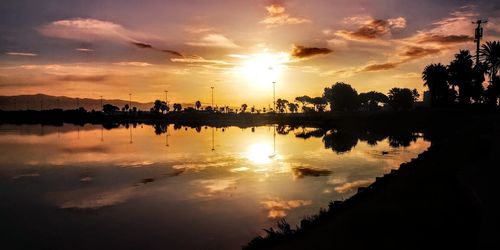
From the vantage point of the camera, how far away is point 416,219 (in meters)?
13.0

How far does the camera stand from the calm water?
16812 millimetres

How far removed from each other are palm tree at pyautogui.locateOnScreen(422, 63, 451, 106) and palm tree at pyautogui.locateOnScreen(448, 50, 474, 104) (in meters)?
3.85

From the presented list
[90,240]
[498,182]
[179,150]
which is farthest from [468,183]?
[179,150]

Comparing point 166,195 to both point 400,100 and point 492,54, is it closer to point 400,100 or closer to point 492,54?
point 492,54

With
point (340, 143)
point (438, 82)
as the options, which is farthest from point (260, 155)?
point (438, 82)

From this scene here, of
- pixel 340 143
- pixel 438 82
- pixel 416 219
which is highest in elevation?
pixel 438 82

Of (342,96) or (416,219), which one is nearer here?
(416,219)

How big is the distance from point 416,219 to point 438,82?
98.7 m

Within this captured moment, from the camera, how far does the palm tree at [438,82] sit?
99.3m

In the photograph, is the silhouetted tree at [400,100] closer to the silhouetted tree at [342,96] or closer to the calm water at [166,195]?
the silhouetted tree at [342,96]

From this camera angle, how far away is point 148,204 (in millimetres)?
21906

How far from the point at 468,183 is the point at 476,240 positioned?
22.0ft

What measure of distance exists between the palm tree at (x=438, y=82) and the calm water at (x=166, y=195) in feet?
218

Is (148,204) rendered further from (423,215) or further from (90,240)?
(423,215)
